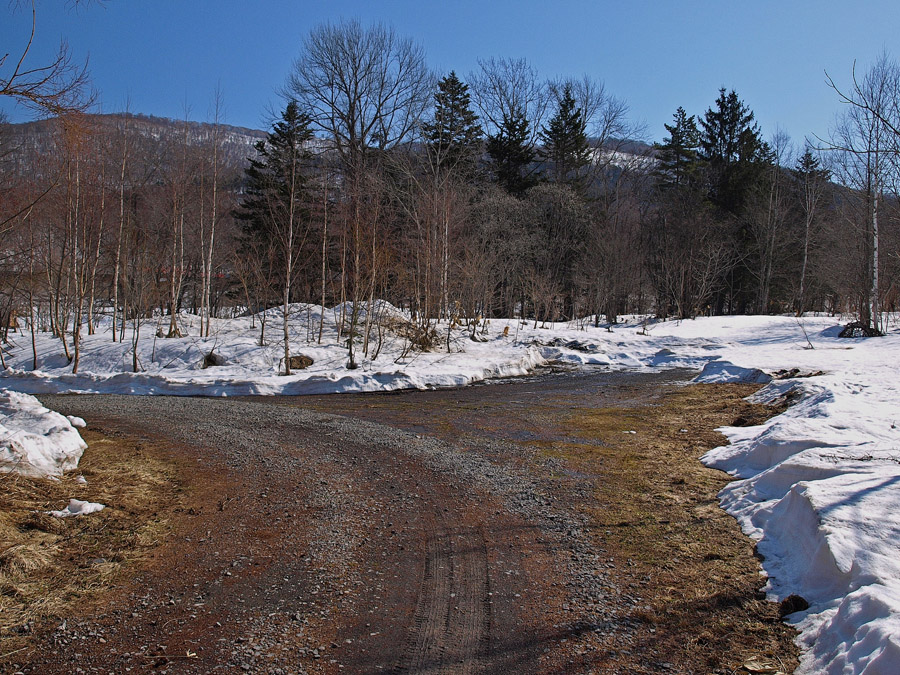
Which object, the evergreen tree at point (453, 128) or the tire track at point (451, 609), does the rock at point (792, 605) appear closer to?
the tire track at point (451, 609)

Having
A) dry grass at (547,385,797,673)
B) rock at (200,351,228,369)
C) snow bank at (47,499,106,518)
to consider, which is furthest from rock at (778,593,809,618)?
rock at (200,351,228,369)

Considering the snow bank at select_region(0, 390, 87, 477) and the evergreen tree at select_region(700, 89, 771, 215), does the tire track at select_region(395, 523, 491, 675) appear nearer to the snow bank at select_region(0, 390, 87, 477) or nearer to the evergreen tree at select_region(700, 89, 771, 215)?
the snow bank at select_region(0, 390, 87, 477)

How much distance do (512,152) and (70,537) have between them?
37749mm

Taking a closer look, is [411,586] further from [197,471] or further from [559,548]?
Answer: [197,471]

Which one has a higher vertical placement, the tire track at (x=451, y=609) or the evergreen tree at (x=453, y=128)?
the evergreen tree at (x=453, y=128)

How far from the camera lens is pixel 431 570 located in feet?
13.4

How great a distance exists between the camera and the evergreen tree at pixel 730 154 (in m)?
41.6

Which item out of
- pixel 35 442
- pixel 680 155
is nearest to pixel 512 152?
pixel 680 155

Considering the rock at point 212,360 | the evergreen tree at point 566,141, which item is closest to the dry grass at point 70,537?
the rock at point 212,360

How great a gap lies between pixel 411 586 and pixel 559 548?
1.39 m

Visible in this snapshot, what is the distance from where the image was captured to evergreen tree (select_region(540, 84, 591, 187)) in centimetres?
3941

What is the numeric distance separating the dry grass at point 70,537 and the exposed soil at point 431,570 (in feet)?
0.36

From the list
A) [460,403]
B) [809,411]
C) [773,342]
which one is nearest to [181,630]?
[809,411]

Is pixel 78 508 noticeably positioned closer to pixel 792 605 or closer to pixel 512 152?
pixel 792 605
